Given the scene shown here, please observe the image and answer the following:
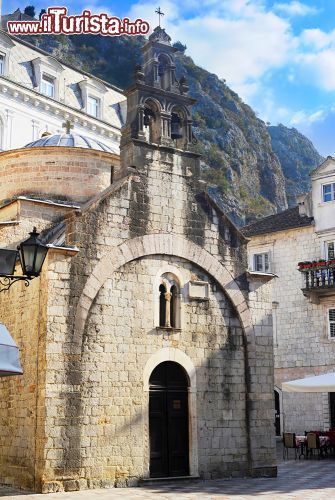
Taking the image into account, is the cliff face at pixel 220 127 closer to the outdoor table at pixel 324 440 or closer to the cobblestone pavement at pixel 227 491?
the outdoor table at pixel 324 440

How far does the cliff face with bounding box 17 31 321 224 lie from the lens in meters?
61.5

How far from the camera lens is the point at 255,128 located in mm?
75312

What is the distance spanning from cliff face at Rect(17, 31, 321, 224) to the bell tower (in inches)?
1589

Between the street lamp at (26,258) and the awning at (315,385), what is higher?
the street lamp at (26,258)

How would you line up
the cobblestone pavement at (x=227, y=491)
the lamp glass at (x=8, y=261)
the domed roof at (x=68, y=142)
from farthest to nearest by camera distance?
the domed roof at (x=68, y=142) < the cobblestone pavement at (x=227, y=491) < the lamp glass at (x=8, y=261)

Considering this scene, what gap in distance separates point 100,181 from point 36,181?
75.2 inches

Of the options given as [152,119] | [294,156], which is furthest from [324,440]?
[294,156]

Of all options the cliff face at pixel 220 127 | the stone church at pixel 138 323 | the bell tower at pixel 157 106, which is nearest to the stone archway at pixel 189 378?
the stone church at pixel 138 323

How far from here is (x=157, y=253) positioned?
16.7 metres

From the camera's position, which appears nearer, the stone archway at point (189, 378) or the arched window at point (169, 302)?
the stone archway at point (189, 378)

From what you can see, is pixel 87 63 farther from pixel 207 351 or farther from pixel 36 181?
pixel 207 351

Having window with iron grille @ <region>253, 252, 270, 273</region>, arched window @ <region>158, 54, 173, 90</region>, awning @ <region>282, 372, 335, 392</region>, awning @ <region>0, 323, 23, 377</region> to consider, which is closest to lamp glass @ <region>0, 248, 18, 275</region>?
awning @ <region>0, 323, 23, 377</region>

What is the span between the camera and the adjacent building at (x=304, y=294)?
30.2m

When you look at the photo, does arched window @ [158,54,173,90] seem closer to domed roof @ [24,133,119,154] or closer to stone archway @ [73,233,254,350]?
domed roof @ [24,133,119,154]
